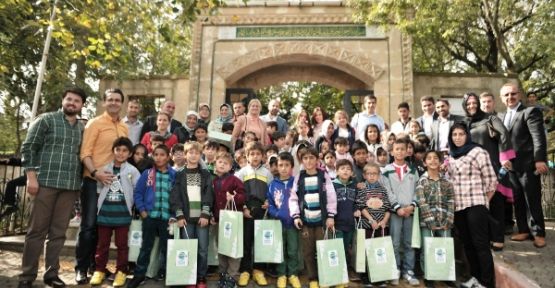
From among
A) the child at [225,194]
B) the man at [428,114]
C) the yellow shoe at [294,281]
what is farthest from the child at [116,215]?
the man at [428,114]

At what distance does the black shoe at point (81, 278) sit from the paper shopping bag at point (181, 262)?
39.6 inches

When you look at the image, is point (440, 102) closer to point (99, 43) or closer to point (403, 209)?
point (403, 209)

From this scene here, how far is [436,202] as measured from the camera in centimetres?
426

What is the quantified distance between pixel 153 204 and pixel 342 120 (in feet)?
11.1

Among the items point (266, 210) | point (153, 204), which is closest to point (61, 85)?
point (153, 204)

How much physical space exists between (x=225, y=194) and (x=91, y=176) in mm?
1476

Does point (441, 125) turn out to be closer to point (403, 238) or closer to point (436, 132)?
point (436, 132)

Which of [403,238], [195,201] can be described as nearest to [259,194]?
[195,201]

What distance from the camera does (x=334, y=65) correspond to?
10977mm

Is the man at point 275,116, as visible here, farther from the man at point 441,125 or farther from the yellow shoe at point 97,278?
the yellow shoe at point 97,278

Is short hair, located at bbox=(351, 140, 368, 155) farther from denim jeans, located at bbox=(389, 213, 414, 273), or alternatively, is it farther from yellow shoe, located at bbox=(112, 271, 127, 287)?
yellow shoe, located at bbox=(112, 271, 127, 287)

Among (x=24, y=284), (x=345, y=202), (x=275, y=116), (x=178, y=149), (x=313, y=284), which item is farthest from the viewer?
(x=275, y=116)

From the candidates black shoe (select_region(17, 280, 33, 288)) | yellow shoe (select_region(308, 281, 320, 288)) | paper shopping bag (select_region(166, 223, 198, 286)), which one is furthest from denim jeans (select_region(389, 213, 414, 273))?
black shoe (select_region(17, 280, 33, 288))

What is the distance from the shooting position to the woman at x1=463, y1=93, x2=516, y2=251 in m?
4.71
